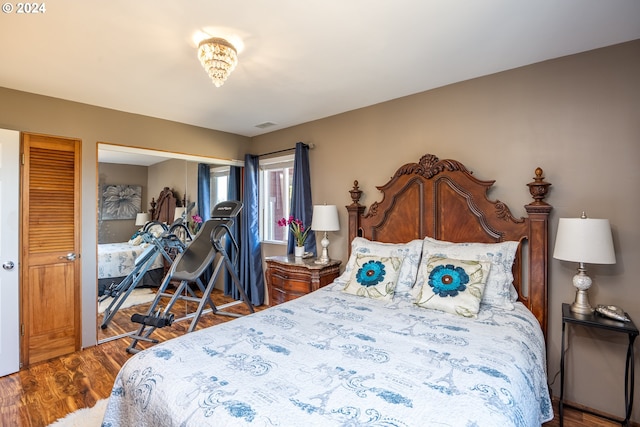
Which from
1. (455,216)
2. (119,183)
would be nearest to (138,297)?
(119,183)

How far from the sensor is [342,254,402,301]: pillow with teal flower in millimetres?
2504

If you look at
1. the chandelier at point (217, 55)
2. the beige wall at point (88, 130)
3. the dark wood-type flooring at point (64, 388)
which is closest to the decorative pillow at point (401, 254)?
the dark wood-type flooring at point (64, 388)

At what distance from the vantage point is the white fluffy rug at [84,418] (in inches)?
81.2

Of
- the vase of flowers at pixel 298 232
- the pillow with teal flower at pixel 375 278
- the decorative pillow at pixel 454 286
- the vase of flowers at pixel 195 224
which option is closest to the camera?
the decorative pillow at pixel 454 286

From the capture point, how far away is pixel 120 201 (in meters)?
3.49

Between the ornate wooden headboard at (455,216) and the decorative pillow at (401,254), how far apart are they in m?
0.24

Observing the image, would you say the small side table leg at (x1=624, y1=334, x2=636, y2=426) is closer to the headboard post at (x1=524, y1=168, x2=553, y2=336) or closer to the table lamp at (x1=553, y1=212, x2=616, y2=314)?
the table lamp at (x1=553, y1=212, x2=616, y2=314)

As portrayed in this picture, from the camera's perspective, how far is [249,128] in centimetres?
429

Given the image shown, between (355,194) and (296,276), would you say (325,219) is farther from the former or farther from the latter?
(296,276)

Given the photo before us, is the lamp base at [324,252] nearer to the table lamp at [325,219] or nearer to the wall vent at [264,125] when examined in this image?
the table lamp at [325,219]

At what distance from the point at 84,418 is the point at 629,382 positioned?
3650 mm

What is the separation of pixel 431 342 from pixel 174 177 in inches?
138

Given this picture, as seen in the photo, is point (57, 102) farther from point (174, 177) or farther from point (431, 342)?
point (431, 342)

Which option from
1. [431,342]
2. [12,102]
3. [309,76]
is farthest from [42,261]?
[431,342]
